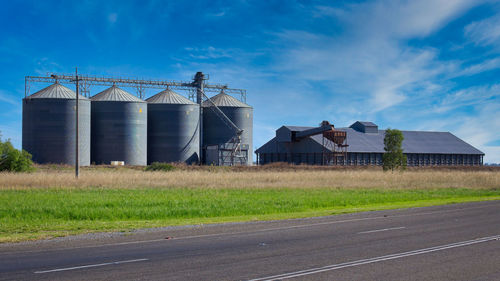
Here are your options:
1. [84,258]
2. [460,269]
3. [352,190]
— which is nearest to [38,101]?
[352,190]

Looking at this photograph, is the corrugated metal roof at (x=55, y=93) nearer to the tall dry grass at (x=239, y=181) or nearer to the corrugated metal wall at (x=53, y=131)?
the corrugated metal wall at (x=53, y=131)

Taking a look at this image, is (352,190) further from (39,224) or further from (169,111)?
(169,111)

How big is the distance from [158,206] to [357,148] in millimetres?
68009

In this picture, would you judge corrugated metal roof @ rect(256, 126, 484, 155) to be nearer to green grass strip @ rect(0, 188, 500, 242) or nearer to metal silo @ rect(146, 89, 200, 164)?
metal silo @ rect(146, 89, 200, 164)

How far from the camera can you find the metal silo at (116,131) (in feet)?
234

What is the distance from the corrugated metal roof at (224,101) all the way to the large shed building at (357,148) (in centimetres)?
1081

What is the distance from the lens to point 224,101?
8438cm

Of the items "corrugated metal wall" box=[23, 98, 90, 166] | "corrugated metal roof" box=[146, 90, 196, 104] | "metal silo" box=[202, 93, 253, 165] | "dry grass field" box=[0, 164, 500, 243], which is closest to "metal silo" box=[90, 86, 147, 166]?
"corrugated metal wall" box=[23, 98, 90, 166]

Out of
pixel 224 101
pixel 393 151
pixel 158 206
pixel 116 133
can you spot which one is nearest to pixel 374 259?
pixel 158 206

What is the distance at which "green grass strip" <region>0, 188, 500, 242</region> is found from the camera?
17.9m

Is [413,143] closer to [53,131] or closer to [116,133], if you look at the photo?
[116,133]

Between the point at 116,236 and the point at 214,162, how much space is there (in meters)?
63.5

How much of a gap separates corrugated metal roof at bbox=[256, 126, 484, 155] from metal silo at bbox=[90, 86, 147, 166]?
99.0 ft

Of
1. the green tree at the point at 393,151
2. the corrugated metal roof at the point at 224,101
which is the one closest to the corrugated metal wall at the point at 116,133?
the corrugated metal roof at the point at 224,101
